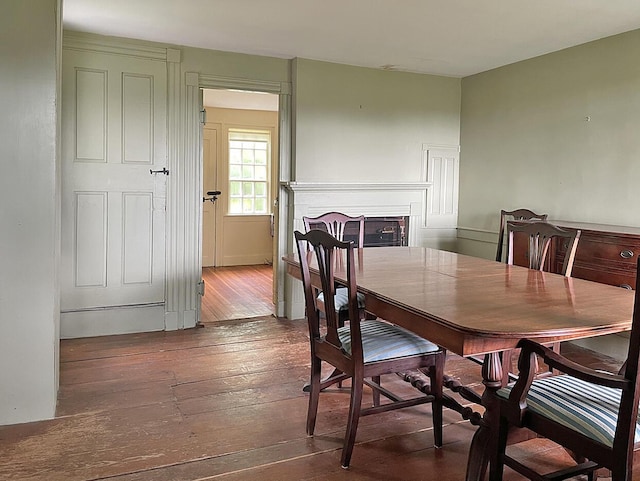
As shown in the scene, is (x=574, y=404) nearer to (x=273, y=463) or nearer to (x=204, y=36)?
(x=273, y=463)

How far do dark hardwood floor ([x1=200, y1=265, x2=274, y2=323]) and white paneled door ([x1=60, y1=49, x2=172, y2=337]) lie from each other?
2.47 ft

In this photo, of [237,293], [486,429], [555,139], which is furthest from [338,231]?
[237,293]

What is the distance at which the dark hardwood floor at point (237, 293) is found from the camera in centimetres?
488

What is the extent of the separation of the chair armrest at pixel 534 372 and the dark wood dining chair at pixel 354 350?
595 mm

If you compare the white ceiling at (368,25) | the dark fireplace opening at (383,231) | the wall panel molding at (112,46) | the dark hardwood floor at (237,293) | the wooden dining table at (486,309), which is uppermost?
the white ceiling at (368,25)

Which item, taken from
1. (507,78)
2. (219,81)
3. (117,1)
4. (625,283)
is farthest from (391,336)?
(507,78)

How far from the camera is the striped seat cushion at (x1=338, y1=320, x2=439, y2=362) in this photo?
2.24 meters

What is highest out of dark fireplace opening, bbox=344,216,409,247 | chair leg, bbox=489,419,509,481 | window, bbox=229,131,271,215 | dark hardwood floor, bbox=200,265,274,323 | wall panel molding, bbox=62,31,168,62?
wall panel molding, bbox=62,31,168,62

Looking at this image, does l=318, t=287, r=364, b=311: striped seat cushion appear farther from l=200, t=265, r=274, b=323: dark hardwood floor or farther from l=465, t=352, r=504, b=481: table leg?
l=200, t=265, r=274, b=323: dark hardwood floor

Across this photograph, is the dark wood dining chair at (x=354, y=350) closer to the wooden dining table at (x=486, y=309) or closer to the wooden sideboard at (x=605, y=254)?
the wooden dining table at (x=486, y=309)

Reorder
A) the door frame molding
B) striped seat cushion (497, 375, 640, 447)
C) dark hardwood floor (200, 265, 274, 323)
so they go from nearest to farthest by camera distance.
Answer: striped seat cushion (497, 375, 640, 447)
the door frame molding
dark hardwood floor (200, 265, 274, 323)

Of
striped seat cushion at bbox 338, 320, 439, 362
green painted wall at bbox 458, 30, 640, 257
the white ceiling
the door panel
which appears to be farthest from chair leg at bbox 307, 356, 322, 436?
the door panel

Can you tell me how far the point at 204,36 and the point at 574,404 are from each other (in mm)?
3482

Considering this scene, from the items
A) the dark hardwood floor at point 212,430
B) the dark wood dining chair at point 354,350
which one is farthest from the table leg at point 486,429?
the dark wood dining chair at point 354,350
